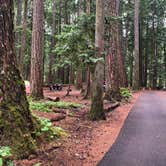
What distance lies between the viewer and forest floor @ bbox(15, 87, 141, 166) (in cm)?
676

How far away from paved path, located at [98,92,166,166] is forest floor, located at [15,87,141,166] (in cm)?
23

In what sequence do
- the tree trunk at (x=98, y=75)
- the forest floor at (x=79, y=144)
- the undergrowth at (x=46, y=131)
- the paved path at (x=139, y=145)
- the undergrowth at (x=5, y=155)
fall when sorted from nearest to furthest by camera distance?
the undergrowth at (x=5, y=155) < the forest floor at (x=79, y=144) < the paved path at (x=139, y=145) < the undergrowth at (x=46, y=131) < the tree trunk at (x=98, y=75)

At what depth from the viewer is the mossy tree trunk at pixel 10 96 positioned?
22.4 feet

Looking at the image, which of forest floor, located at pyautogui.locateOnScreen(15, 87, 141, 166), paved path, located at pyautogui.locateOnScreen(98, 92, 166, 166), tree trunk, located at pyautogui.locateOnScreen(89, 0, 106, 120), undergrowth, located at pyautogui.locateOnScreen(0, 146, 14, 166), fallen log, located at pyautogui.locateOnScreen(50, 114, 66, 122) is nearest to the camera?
undergrowth, located at pyautogui.locateOnScreen(0, 146, 14, 166)

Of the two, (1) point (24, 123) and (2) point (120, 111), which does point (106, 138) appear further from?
Result: (2) point (120, 111)

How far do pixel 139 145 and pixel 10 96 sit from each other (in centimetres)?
338

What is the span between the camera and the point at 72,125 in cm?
1055

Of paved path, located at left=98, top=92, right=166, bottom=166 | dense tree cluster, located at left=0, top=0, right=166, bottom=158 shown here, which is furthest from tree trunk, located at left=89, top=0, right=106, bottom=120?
paved path, located at left=98, top=92, right=166, bottom=166

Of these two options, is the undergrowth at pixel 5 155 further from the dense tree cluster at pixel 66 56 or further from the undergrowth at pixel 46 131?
the undergrowth at pixel 46 131

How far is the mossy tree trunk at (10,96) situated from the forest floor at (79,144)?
43 centimetres

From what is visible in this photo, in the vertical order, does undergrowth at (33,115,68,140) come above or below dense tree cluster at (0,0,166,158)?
below

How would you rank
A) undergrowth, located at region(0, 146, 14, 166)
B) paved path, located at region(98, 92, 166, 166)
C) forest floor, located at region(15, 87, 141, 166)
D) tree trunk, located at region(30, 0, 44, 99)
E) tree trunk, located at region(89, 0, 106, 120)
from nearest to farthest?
undergrowth, located at region(0, 146, 14, 166), forest floor, located at region(15, 87, 141, 166), paved path, located at region(98, 92, 166, 166), tree trunk, located at region(89, 0, 106, 120), tree trunk, located at region(30, 0, 44, 99)

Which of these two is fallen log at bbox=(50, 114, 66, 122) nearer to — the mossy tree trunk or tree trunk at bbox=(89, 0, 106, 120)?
tree trunk at bbox=(89, 0, 106, 120)

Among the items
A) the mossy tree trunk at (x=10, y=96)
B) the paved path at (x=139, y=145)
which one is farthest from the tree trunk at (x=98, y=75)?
→ the mossy tree trunk at (x=10, y=96)
